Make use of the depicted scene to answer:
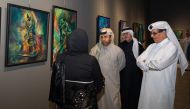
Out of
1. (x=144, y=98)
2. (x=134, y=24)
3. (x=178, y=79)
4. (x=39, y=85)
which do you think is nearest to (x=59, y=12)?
(x=39, y=85)

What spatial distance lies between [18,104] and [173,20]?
29.3 feet

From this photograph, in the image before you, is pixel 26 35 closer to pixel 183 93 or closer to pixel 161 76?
pixel 161 76

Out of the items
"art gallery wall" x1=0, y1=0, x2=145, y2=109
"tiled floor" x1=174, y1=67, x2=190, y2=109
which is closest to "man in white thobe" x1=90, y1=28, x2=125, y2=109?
"art gallery wall" x1=0, y1=0, x2=145, y2=109

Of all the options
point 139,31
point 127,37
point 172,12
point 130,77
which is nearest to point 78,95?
point 130,77

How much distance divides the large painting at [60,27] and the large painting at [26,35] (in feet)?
0.76

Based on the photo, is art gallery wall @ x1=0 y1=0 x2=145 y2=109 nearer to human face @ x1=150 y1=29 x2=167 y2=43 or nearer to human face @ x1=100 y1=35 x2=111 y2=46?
human face @ x1=100 y1=35 x2=111 y2=46

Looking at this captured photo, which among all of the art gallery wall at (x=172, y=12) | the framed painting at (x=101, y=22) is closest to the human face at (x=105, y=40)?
the framed painting at (x=101, y=22)

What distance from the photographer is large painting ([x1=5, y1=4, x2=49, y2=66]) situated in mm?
3344

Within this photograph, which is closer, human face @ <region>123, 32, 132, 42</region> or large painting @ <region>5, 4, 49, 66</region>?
large painting @ <region>5, 4, 49, 66</region>

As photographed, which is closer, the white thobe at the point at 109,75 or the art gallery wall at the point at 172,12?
the white thobe at the point at 109,75

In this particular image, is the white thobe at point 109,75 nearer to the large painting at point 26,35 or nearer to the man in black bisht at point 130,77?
the man in black bisht at point 130,77

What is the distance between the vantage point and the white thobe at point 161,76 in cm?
373

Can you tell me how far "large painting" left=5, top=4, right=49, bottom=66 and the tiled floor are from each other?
109 inches

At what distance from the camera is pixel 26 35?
3602 millimetres
